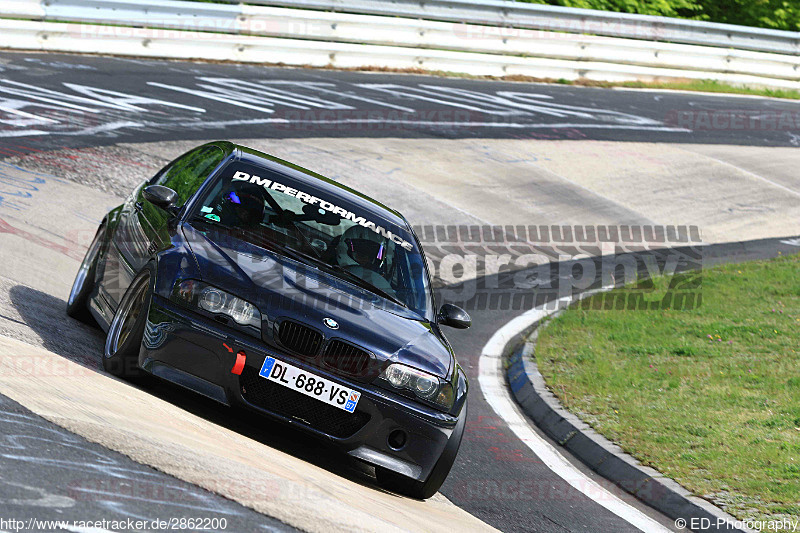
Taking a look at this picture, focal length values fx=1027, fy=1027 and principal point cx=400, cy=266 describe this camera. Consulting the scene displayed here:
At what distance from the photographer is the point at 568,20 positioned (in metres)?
24.9

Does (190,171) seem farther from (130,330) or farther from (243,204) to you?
(130,330)

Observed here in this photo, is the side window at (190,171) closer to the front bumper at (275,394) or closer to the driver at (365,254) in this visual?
the driver at (365,254)

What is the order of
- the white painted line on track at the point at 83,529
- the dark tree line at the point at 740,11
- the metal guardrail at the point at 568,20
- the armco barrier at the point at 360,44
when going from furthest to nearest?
the dark tree line at the point at 740,11 < the metal guardrail at the point at 568,20 < the armco barrier at the point at 360,44 < the white painted line on track at the point at 83,529

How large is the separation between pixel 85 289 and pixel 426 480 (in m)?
3.12

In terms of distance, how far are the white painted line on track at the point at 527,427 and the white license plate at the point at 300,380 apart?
2198 millimetres

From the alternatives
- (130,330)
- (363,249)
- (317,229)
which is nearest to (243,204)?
(317,229)

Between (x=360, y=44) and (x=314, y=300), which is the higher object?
(x=360, y=44)

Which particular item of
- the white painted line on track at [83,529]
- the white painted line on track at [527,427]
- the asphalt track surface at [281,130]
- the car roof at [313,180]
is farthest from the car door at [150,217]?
the white painted line on track at [527,427]

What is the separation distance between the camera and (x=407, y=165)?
1608 centimetres

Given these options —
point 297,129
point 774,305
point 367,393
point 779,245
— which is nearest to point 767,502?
point 367,393

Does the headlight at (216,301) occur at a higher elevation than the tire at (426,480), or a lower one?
higher

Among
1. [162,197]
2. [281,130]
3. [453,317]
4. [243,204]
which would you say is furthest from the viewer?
[281,130]

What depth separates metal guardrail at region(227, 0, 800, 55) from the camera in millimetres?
22875

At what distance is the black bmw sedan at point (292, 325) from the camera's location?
5492 millimetres
